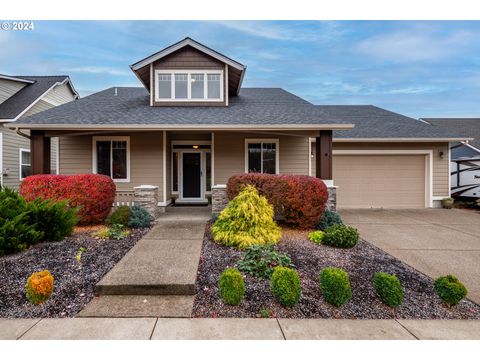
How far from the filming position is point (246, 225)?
5.16 m

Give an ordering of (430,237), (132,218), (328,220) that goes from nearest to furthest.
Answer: (430,237)
(132,218)
(328,220)

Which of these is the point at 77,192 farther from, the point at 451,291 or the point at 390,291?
the point at 451,291

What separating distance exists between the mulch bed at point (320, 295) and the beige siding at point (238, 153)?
4.78 meters

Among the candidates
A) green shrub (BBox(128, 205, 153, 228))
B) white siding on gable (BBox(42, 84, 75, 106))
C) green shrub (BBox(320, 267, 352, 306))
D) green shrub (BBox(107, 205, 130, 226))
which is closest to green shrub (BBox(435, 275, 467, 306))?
green shrub (BBox(320, 267, 352, 306))

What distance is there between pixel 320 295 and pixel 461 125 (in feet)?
65.5

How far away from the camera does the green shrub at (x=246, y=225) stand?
4969 millimetres

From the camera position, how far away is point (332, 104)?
1416cm

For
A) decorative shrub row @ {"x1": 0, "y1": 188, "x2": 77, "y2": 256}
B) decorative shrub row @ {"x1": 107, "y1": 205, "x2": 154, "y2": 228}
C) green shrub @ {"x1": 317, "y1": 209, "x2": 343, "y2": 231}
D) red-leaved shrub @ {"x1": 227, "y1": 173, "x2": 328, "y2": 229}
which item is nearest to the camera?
decorative shrub row @ {"x1": 0, "y1": 188, "x2": 77, "y2": 256}

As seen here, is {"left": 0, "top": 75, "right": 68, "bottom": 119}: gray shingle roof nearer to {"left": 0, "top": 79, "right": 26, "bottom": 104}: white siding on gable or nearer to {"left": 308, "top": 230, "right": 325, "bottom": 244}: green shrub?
{"left": 0, "top": 79, "right": 26, "bottom": 104}: white siding on gable

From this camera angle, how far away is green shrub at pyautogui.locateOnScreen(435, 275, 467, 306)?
10.4ft

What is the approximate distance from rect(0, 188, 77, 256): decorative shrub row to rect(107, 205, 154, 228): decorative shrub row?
0.91 meters

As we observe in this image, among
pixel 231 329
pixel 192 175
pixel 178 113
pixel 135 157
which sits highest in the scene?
pixel 178 113

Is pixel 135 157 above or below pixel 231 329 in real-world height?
above

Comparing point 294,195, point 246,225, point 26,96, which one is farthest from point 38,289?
point 26,96
